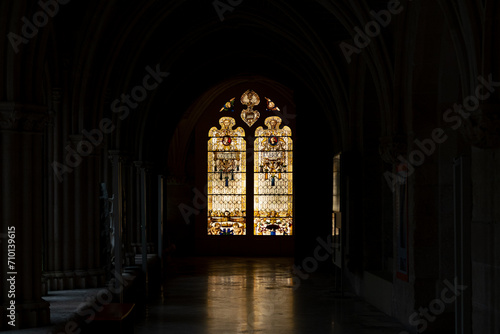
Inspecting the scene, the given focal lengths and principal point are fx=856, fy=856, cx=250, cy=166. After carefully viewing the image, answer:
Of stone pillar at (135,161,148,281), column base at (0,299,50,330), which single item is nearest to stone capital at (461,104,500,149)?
column base at (0,299,50,330)

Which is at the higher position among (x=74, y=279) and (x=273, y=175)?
(x=273, y=175)

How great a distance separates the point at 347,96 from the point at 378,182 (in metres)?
2.46

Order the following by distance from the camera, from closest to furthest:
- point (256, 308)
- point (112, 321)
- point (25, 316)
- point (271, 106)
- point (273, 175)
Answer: point (112, 321) → point (25, 316) → point (256, 308) → point (271, 106) → point (273, 175)

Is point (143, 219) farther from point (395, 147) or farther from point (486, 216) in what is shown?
point (486, 216)

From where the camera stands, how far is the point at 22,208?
26.8ft

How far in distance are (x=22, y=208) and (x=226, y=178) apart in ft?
65.9

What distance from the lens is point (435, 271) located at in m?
10.4

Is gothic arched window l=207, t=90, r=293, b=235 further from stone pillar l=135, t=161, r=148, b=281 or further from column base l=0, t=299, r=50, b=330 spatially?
column base l=0, t=299, r=50, b=330

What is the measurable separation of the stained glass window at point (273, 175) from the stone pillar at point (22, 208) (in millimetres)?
19984

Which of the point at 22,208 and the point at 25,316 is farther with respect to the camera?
the point at 22,208

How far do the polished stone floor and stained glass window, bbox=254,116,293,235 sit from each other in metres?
8.48

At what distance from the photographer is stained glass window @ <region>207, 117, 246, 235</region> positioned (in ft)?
92.3

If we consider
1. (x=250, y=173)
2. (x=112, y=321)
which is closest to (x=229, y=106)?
(x=250, y=173)

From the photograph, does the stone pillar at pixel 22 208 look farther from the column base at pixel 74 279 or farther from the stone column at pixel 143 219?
the stone column at pixel 143 219
